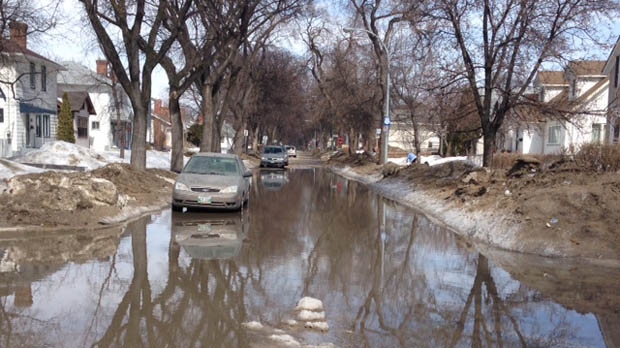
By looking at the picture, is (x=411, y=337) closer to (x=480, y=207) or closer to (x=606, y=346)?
(x=606, y=346)

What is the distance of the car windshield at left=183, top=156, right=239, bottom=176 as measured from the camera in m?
15.8

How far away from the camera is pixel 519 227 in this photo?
11.4 meters

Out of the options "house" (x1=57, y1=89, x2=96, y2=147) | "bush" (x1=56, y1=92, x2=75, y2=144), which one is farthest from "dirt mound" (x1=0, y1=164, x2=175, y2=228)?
"house" (x1=57, y1=89, x2=96, y2=147)

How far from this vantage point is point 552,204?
11.6 metres

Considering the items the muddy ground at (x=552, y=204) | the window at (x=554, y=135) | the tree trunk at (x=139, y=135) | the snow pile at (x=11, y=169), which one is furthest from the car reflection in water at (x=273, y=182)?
the window at (x=554, y=135)

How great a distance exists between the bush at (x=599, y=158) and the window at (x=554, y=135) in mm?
26963

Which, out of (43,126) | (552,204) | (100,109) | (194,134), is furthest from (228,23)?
(194,134)

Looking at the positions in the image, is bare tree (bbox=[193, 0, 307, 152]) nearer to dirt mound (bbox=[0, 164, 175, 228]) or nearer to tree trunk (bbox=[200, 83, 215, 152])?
tree trunk (bbox=[200, 83, 215, 152])

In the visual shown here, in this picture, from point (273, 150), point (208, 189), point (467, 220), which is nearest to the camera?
point (467, 220)

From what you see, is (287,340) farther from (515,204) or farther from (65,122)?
(65,122)

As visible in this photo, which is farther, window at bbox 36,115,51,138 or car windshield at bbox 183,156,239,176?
window at bbox 36,115,51,138

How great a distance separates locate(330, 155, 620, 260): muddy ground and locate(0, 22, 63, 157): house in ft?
89.0

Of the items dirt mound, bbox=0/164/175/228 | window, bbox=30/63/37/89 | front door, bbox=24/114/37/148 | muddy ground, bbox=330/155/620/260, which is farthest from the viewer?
front door, bbox=24/114/37/148

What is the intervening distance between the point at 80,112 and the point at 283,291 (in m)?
48.3
